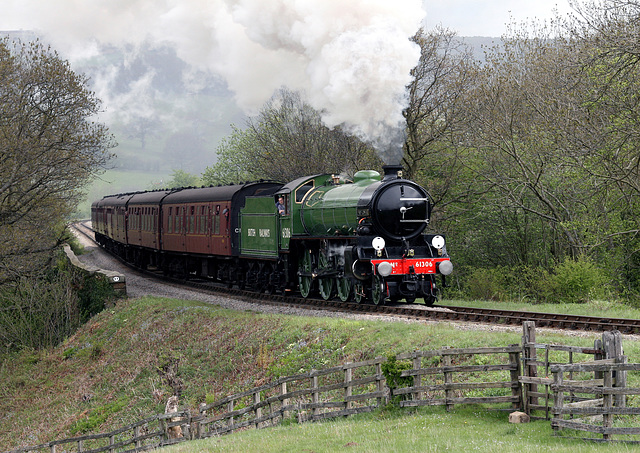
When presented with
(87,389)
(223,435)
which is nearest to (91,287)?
(87,389)

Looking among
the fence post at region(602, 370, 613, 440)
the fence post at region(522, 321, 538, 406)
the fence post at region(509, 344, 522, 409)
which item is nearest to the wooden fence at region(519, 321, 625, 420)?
the fence post at region(522, 321, 538, 406)

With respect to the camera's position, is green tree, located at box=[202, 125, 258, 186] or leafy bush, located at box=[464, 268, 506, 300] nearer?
leafy bush, located at box=[464, 268, 506, 300]

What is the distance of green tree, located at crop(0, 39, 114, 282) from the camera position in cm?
2439

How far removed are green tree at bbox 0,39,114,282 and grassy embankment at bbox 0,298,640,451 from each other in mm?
3998

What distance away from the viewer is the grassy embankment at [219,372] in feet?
31.1

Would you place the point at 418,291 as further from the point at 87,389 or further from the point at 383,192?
the point at 87,389

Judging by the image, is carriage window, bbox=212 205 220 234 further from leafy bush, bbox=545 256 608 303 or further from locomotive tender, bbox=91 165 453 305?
leafy bush, bbox=545 256 608 303

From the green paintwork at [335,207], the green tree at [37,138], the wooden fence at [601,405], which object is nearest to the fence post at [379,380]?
the wooden fence at [601,405]

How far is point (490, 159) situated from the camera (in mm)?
28891

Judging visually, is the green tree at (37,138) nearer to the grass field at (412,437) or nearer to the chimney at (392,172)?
the chimney at (392,172)

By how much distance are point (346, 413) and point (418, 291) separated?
6405 mm

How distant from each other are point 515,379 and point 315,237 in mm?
10344

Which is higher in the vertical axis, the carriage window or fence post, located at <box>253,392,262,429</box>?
the carriage window

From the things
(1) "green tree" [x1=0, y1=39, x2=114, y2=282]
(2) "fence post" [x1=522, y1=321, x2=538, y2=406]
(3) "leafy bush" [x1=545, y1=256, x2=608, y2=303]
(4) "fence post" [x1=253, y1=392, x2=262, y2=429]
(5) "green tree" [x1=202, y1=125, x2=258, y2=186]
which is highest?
(5) "green tree" [x1=202, y1=125, x2=258, y2=186]
